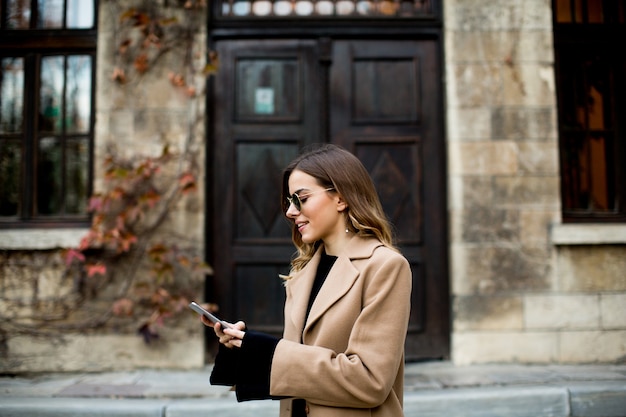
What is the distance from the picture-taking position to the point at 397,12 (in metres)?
5.79

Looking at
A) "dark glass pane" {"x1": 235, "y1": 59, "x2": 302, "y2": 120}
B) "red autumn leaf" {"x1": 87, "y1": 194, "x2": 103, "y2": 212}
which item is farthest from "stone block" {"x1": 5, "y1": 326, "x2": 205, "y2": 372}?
"dark glass pane" {"x1": 235, "y1": 59, "x2": 302, "y2": 120}

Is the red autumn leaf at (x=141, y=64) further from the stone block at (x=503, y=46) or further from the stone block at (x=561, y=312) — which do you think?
the stone block at (x=561, y=312)

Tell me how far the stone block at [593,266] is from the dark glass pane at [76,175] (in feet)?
15.3

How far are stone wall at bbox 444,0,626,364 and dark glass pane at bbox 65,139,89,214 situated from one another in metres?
3.61

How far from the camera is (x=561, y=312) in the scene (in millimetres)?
5277

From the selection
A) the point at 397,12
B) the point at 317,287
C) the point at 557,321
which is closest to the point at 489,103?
the point at 397,12

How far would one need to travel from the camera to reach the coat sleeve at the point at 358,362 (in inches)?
67.2

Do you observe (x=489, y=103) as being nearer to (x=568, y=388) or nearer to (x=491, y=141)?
(x=491, y=141)

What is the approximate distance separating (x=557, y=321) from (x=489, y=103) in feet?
7.09

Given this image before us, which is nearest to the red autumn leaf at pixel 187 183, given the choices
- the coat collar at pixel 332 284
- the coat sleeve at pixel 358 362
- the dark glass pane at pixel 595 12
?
the coat collar at pixel 332 284

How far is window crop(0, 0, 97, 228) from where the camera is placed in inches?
221

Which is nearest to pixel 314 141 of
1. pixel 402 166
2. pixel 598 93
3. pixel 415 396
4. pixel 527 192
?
pixel 402 166

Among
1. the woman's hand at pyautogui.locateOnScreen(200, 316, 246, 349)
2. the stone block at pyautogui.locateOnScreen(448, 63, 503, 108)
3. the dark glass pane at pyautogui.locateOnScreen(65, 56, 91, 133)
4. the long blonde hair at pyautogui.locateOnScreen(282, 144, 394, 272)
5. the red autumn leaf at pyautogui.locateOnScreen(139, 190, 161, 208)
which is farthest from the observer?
the dark glass pane at pyautogui.locateOnScreen(65, 56, 91, 133)

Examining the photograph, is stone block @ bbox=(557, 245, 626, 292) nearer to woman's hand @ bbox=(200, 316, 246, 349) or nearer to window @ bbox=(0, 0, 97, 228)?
woman's hand @ bbox=(200, 316, 246, 349)
